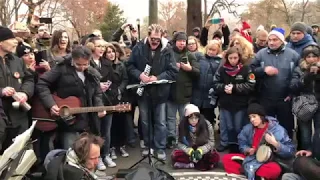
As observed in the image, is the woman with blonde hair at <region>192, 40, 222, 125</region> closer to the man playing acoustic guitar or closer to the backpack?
the backpack

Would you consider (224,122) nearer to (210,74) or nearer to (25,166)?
(210,74)

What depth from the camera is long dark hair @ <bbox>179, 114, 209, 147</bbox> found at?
5.75 meters

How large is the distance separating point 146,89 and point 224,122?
1.37 meters

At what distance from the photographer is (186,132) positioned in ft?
19.2

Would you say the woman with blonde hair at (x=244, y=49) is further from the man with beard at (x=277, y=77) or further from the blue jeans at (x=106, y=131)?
the blue jeans at (x=106, y=131)

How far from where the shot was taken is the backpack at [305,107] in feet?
17.5

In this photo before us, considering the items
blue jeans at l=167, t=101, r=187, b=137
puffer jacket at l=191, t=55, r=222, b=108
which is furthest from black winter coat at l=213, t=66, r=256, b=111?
blue jeans at l=167, t=101, r=187, b=137

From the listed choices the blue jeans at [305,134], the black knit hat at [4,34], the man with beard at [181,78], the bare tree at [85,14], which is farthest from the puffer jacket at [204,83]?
the bare tree at [85,14]

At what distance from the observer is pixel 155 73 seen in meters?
5.95

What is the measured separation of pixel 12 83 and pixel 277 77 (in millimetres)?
3404

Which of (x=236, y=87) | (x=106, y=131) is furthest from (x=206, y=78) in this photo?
(x=106, y=131)

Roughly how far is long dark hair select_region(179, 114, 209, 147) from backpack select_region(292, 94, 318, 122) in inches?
47.0

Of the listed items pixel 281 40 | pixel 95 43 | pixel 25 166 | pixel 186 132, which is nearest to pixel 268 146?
pixel 186 132

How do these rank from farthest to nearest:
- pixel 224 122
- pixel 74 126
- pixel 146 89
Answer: pixel 224 122
pixel 146 89
pixel 74 126
